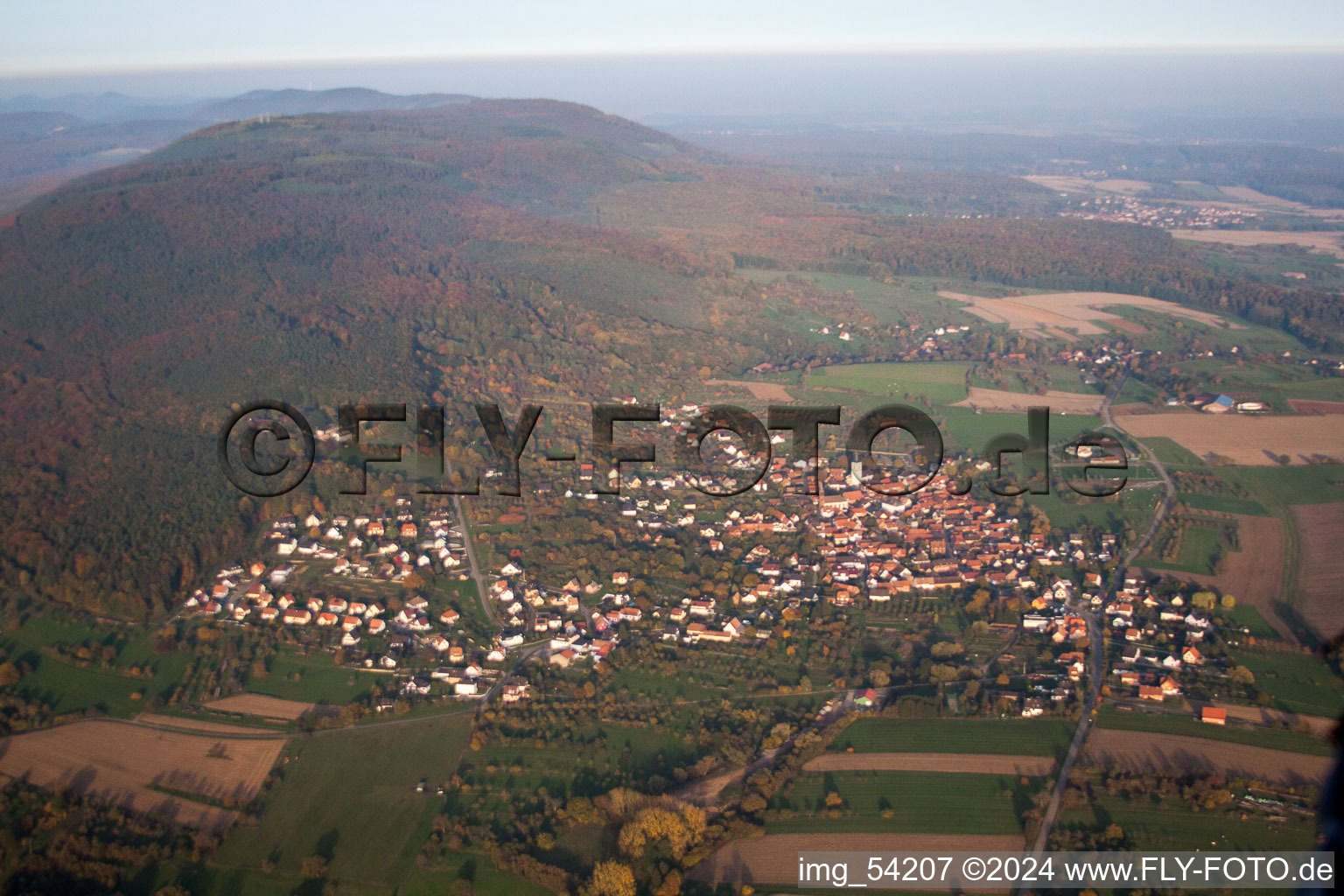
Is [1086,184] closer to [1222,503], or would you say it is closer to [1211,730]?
[1222,503]

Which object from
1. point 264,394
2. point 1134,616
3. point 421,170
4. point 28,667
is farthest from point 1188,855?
point 421,170

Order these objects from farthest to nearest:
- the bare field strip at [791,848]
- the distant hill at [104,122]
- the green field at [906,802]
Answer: the distant hill at [104,122] < the green field at [906,802] < the bare field strip at [791,848]

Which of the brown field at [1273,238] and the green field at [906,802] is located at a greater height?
the brown field at [1273,238]

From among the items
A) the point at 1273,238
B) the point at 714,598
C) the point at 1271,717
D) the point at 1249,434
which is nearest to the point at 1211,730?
the point at 1271,717

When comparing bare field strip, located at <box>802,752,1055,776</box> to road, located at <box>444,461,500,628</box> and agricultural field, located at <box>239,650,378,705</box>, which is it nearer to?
road, located at <box>444,461,500,628</box>

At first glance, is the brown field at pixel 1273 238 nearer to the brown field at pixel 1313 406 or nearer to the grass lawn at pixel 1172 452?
the brown field at pixel 1313 406

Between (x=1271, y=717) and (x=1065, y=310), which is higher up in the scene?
(x=1065, y=310)

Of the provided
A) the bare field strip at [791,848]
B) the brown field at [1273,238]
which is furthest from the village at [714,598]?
the brown field at [1273,238]
